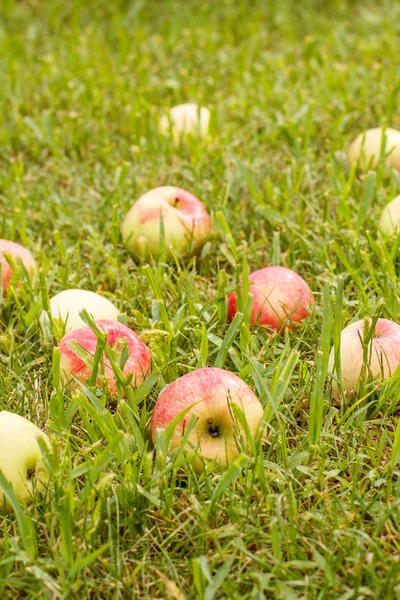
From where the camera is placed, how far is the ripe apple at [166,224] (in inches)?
115

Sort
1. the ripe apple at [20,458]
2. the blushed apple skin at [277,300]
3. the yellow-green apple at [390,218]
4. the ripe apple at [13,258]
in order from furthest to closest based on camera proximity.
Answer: the yellow-green apple at [390,218]
the ripe apple at [13,258]
the blushed apple skin at [277,300]
the ripe apple at [20,458]

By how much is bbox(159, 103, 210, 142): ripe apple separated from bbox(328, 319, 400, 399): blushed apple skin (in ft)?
6.19

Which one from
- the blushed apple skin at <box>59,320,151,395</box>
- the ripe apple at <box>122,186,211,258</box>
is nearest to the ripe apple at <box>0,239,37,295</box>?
the ripe apple at <box>122,186,211,258</box>

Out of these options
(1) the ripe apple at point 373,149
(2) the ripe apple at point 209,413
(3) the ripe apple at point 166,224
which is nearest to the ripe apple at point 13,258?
(3) the ripe apple at point 166,224

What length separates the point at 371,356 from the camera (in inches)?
85.2

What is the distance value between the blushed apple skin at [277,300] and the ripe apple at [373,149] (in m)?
1.15

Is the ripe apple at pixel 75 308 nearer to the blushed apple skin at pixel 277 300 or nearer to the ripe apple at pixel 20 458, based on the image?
the blushed apple skin at pixel 277 300

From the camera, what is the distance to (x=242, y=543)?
173cm

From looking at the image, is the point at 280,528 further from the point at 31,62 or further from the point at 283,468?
the point at 31,62

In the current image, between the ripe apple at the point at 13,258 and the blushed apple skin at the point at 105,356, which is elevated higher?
the ripe apple at the point at 13,258

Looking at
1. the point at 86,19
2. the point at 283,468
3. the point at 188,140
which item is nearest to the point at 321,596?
the point at 283,468

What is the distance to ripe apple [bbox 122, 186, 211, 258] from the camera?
2.92 meters

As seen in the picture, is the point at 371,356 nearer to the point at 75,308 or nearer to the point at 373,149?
the point at 75,308

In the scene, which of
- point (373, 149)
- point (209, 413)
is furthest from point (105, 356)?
point (373, 149)
